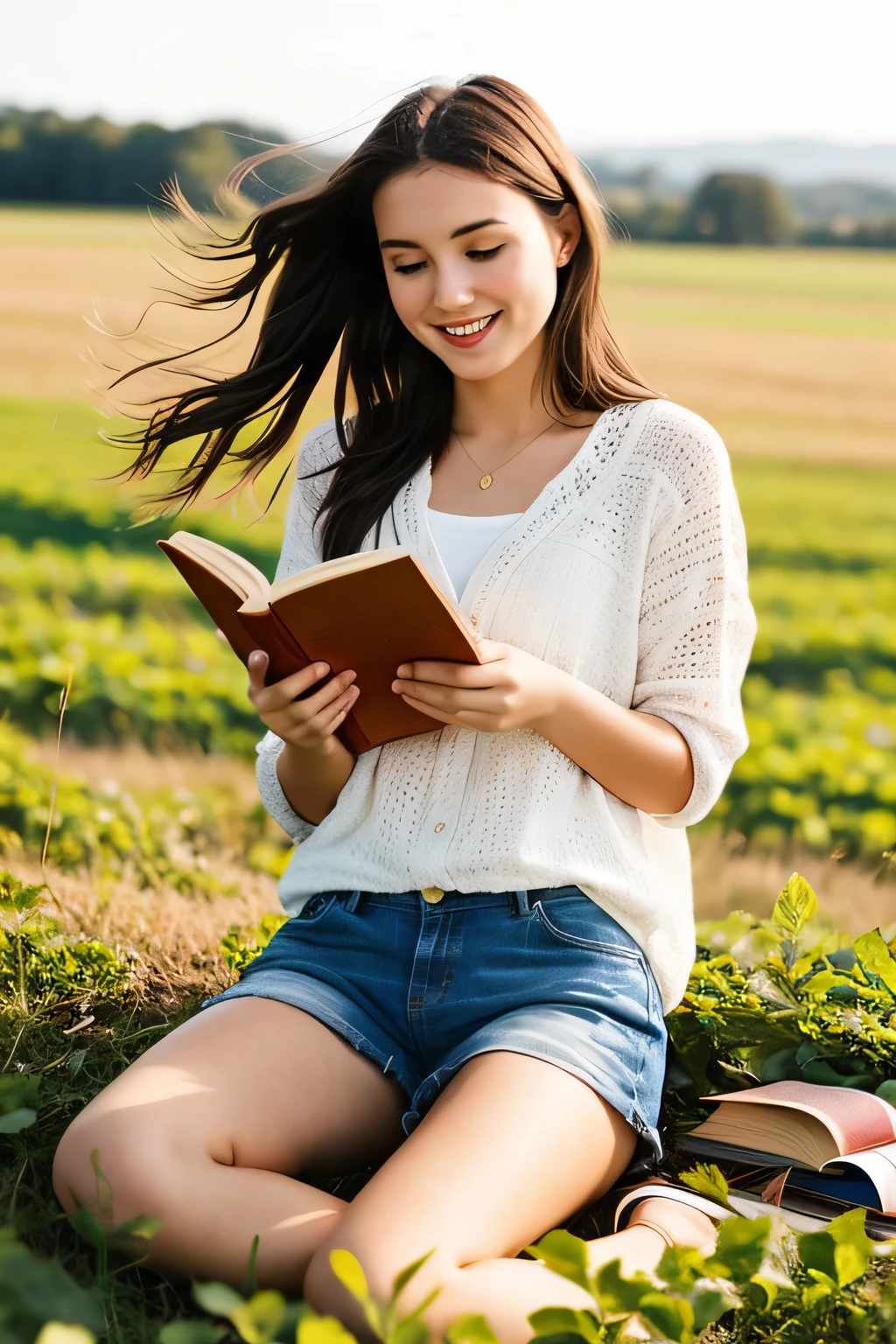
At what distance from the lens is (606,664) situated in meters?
1.87

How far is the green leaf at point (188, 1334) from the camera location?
1235mm

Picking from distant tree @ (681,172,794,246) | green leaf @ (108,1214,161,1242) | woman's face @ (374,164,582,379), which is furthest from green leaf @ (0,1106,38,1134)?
distant tree @ (681,172,794,246)

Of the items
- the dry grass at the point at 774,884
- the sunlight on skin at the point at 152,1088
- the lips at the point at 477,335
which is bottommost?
the dry grass at the point at 774,884

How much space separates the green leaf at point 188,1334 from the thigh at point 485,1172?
0.16 m

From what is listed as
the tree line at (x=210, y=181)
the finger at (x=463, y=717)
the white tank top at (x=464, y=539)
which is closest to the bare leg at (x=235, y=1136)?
the finger at (x=463, y=717)

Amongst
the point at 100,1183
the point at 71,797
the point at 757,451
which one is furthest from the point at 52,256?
the point at 100,1183

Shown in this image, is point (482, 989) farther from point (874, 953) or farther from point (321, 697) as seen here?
point (874, 953)

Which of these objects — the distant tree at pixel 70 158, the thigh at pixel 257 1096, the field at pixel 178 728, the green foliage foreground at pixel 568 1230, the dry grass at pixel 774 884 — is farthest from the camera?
the distant tree at pixel 70 158

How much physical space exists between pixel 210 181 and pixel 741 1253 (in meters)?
1.77

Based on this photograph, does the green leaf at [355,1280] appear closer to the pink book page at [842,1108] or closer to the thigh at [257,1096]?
the thigh at [257,1096]

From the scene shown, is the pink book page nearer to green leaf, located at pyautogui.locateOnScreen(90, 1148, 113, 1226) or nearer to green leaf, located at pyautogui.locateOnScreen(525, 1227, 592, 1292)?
green leaf, located at pyautogui.locateOnScreen(525, 1227, 592, 1292)

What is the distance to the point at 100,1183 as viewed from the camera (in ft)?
4.99

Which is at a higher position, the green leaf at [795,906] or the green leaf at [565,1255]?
the green leaf at [565,1255]

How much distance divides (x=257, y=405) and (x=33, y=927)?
1.02m
